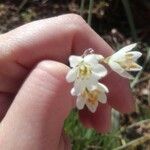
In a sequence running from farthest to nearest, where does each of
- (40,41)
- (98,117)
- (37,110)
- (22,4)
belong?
1. (22,4)
2. (98,117)
3. (40,41)
4. (37,110)

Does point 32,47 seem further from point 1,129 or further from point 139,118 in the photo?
point 139,118

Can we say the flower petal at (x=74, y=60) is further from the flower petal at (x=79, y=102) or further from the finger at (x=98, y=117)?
the finger at (x=98, y=117)

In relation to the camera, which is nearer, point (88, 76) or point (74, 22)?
point (88, 76)

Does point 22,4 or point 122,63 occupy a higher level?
point 122,63

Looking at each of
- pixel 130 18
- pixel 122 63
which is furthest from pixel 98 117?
pixel 130 18

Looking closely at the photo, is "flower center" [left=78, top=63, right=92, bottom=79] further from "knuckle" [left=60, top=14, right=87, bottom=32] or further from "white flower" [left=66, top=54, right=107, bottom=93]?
"knuckle" [left=60, top=14, right=87, bottom=32]

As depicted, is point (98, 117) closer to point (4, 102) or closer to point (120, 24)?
point (4, 102)

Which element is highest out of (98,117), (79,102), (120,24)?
(79,102)

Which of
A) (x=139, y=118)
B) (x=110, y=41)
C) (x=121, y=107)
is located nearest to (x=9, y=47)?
(x=121, y=107)
